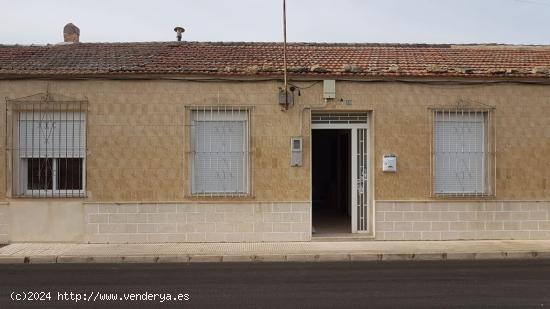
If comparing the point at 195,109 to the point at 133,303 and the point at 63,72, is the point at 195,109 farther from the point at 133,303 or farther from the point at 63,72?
the point at 133,303

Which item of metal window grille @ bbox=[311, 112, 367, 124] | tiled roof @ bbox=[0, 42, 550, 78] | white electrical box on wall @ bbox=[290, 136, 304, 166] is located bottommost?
white electrical box on wall @ bbox=[290, 136, 304, 166]

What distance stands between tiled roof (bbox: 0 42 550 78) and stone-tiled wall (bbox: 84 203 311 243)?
2.63m

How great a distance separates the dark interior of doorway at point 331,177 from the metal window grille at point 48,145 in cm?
538

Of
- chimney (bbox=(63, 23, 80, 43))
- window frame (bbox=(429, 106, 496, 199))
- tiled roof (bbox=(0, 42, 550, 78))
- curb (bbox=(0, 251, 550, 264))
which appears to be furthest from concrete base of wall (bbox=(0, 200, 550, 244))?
chimney (bbox=(63, 23, 80, 43))

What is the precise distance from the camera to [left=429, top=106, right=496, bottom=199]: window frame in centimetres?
1096

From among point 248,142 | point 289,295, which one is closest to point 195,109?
point 248,142

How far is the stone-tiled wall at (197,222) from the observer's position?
10.7 meters

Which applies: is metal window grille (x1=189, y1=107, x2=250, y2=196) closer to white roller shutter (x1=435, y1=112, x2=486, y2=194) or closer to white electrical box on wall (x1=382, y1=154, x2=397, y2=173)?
white electrical box on wall (x1=382, y1=154, x2=397, y2=173)

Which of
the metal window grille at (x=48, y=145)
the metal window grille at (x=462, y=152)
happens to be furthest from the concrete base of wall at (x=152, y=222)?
the metal window grille at (x=462, y=152)

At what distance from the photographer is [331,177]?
15.9 m

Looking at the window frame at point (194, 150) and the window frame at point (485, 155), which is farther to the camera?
the window frame at point (485, 155)

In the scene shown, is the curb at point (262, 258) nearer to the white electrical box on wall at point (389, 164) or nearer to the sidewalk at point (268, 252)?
the sidewalk at point (268, 252)

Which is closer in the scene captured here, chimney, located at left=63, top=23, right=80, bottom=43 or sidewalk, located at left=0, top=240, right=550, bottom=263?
sidewalk, located at left=0, top=240, right=550, bottom=263

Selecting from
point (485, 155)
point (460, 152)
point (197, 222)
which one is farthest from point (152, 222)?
point (485, 155)
